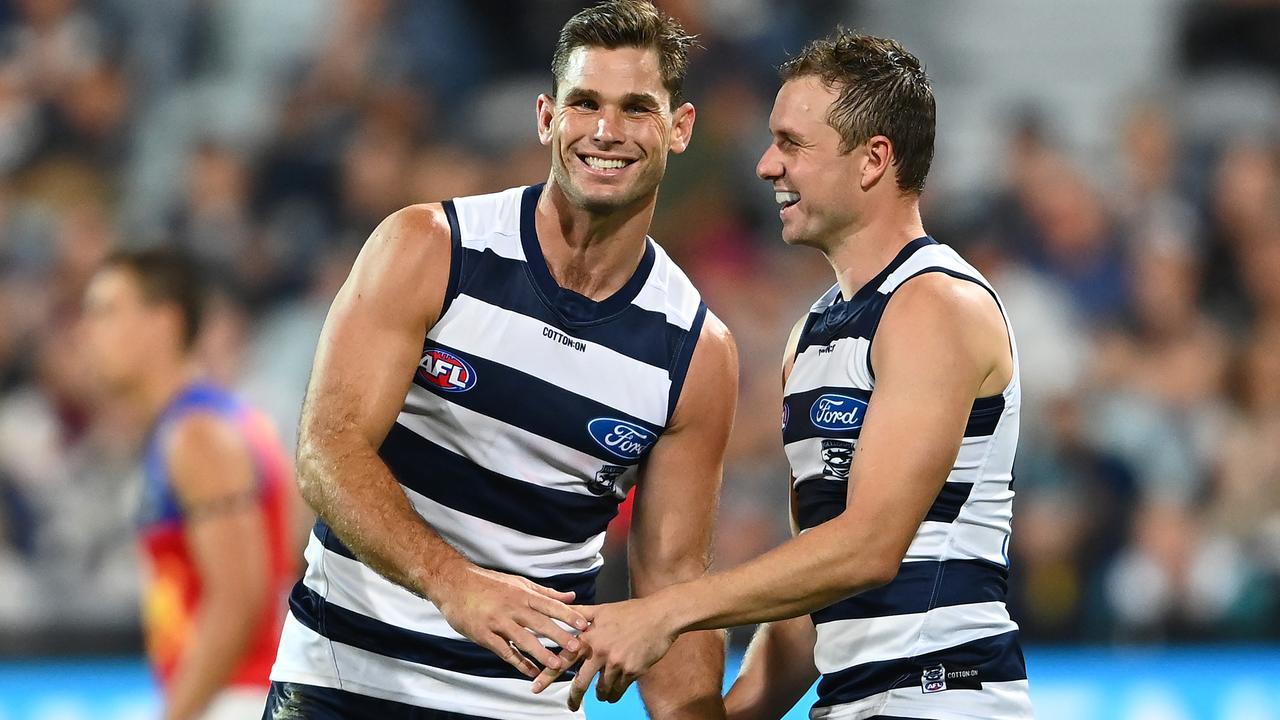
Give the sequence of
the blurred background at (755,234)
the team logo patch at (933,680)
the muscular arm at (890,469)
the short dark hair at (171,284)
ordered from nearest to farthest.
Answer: the muscular arm at (890,469), the team logo patch at (933,680), the short dark hair at (171,284), the blurred background at (755,234)

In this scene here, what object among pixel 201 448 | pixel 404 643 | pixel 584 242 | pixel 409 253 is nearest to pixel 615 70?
pixel 584 242

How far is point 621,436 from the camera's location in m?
3.96

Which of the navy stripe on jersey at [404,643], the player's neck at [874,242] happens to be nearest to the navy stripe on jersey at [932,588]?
the player's neck at [874,242]

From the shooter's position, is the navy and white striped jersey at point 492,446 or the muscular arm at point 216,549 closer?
the navy and white striped jersey at point 492,446

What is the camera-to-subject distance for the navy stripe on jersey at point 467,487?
3.90 meters

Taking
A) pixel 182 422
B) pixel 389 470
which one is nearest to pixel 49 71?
pixel 182 422

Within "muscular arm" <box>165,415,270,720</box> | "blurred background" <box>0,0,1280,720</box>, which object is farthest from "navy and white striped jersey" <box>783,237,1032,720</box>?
"blurred background" <box>0,0,1280,720</box>

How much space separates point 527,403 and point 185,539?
1628mm

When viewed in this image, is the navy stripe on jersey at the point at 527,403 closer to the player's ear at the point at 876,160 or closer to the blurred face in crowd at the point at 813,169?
the blurred face in crowd at the point at 813,169

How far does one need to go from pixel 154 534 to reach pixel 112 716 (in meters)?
1.79

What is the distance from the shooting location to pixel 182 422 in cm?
504

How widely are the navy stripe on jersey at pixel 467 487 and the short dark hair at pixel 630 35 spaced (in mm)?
936

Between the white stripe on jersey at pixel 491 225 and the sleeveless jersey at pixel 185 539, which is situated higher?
the white stripe on jersey at pixel 491 225

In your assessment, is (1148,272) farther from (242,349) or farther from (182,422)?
(182,422)
